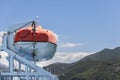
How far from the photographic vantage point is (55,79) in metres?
31.5

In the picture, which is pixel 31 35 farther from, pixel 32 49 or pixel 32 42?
pixel 32 49

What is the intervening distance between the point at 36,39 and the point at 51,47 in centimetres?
199

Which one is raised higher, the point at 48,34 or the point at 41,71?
the point at 48,34

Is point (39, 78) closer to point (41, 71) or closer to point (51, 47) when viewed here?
point (41, 71)

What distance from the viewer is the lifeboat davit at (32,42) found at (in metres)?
33.5

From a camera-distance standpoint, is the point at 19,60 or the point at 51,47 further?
the point at 51,47

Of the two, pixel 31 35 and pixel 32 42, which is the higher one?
pixel 31 35

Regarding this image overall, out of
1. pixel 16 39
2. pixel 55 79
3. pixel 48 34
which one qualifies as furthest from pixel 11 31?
pixel 55 79

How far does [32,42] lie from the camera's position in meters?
33.5

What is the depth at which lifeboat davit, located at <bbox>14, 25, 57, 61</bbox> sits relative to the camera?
33.5 m

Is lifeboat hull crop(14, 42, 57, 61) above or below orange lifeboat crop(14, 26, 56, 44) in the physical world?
below

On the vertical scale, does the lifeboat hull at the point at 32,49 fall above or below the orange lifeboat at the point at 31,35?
below

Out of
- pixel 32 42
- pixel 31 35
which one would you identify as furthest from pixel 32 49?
pixel 31 35

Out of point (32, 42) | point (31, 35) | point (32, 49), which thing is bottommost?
point (32, 49)
